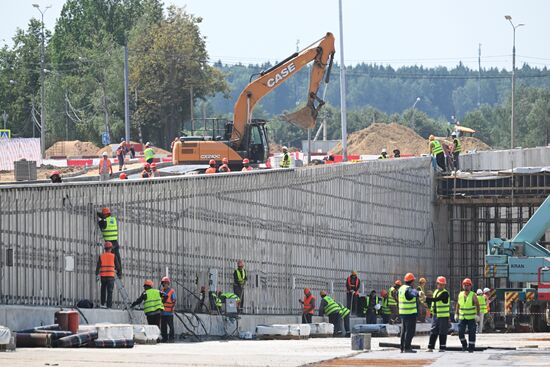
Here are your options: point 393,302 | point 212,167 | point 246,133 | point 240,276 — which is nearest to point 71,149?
point 246,133

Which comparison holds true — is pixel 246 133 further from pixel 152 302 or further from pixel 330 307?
pixel 152 302

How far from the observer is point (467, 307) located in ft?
102

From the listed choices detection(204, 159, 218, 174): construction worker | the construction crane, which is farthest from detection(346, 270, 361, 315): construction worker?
detection(204, 159, 218, 174): construction worker

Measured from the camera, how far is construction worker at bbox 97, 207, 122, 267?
34188mm

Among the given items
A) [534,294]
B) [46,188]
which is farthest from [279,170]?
[46,188]

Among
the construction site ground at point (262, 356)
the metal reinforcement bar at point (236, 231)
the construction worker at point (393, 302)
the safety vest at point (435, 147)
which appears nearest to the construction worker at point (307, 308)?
the metal reinforcement bar at point (236, 231)

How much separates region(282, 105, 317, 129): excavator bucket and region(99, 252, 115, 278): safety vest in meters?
25.5

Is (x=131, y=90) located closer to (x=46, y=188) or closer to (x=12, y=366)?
(x=46, y=188)

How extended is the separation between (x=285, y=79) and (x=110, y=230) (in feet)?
94.8

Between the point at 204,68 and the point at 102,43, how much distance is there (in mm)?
23029

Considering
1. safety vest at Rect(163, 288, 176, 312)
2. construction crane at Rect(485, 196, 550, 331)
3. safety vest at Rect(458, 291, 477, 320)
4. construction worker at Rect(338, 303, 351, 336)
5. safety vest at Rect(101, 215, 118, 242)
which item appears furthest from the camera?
construction crane at Rect(485, 196, 550, 331)

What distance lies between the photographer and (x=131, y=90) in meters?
115

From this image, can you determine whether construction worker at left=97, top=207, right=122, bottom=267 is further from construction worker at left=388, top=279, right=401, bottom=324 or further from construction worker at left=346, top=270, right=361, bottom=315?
construction worker at left=346, top=270, right=361, bottom=315

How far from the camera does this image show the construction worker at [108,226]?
112ft
